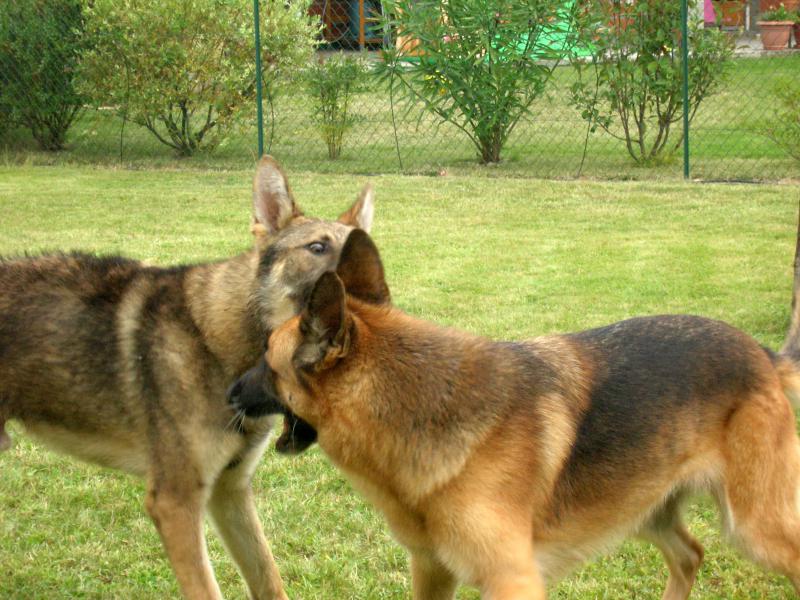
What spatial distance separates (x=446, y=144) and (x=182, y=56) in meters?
4.21

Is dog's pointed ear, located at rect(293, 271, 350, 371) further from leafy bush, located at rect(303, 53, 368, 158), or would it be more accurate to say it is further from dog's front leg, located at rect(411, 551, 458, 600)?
leafy bush, located at rect(303, 53, 368, 158)

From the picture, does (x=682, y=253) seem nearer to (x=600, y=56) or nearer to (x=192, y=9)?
(x=600, y=56)

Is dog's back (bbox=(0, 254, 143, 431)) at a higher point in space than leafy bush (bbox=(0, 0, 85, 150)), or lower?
lower

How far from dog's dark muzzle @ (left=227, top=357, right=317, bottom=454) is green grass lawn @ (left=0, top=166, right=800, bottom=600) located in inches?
39.2

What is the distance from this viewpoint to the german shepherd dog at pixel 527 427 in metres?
3.21

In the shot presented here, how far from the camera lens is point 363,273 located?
349 centimetres

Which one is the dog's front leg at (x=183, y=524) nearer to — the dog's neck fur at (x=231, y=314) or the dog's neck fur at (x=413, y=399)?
the dog's neck fur at (x=231, y=314)

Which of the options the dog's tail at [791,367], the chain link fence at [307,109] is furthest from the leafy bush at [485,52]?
the dog's tail at [791,367]

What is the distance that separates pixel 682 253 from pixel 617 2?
5.75 meters

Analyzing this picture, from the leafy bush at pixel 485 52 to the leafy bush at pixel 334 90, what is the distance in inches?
25.5

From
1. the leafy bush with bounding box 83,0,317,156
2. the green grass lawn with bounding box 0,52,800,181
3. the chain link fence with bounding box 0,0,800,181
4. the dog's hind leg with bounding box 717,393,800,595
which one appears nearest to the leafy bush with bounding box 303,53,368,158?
the chain link fence with bounding box 0,0,800,181

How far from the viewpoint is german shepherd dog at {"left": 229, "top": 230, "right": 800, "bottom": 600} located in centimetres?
321

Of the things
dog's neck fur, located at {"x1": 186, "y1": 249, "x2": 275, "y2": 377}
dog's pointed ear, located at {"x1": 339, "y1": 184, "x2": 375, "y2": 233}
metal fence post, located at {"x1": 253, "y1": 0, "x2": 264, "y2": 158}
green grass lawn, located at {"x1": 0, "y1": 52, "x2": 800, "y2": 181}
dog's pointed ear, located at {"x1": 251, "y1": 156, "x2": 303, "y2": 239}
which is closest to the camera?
dog's neck fur, located at {"x1": 186, "y1": 249, "x2": 275, "y2": 377}

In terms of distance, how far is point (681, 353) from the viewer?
3625 mm
